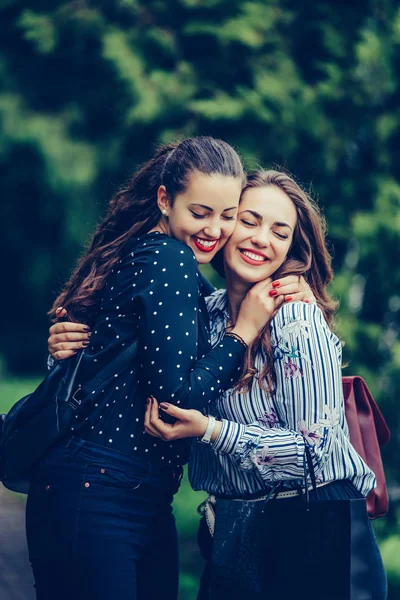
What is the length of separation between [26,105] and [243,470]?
19.9ft

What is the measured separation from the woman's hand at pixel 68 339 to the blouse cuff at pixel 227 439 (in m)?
0.51

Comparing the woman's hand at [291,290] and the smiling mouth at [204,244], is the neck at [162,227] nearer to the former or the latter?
the smiling mouth at [204,244]

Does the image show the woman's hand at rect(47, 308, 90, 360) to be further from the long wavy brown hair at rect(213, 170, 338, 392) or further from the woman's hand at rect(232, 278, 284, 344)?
the long wavy brown hair at rect(213, 170, 338, 392)

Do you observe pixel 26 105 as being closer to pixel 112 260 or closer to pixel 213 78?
pixel 213 78

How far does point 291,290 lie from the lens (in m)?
2.88

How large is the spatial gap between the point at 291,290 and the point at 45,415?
898 mm

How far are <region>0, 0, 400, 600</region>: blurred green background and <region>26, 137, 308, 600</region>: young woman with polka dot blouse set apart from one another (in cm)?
349

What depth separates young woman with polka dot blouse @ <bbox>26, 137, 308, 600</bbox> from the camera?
8.30ft

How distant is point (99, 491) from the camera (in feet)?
8.31

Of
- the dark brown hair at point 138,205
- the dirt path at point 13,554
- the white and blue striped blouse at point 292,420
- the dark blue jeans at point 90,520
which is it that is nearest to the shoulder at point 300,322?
the white and blue striped blouse at point 292,420

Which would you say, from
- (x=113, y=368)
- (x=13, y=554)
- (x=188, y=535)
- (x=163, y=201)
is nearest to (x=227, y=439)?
(x=113, y=368)

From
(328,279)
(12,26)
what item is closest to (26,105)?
(12,26)

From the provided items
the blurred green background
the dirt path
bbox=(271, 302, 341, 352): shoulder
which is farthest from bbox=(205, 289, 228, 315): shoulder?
the blurred green background

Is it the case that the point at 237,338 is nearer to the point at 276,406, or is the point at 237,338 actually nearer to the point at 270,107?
the point at 276,406
